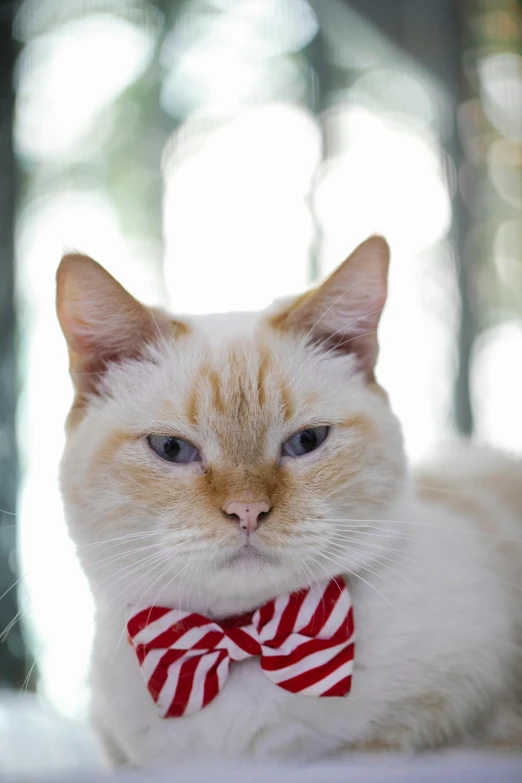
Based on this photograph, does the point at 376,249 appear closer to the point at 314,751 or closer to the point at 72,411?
the point at 72,411

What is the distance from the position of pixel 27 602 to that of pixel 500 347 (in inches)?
61.5

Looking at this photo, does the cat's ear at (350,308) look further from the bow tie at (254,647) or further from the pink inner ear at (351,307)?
the bow tie at (254,647)

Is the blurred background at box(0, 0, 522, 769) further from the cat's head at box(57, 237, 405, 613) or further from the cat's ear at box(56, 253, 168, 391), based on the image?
the cat's ear at box(56, 253, 168, 391)

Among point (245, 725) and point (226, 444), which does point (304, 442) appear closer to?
point (226, 444)

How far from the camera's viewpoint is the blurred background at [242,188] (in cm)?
141

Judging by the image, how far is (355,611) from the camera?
3.15 ft

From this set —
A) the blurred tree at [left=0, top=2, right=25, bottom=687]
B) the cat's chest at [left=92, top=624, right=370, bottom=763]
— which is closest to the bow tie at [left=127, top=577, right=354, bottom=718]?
the cat's chest at [left=92, top=624, right=370, bottom=763]

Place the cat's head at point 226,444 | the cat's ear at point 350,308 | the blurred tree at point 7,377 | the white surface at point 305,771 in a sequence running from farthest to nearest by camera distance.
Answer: the blurred tree at point 7,377 < the cat's ear at point 350,308 < the cat's head at point 226,444 < the white surface at point 305,771

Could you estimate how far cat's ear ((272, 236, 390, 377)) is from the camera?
3.15ft

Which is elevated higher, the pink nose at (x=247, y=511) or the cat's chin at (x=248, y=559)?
the pink nose at (x=247, y=511)

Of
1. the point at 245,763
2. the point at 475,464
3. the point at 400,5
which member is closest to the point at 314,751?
the point at 245,763

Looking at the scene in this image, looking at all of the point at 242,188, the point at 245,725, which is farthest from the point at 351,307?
the point at 242,188

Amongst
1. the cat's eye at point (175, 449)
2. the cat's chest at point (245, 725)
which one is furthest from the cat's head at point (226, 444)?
the cat's chest at point (245, 725)

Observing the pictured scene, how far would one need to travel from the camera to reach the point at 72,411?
3.48 feet
